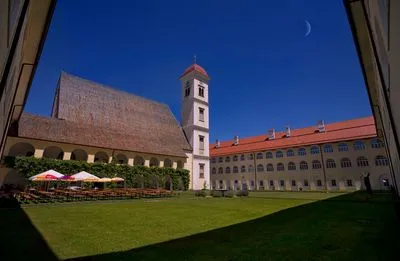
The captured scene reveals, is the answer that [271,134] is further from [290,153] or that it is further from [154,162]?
[154,162]

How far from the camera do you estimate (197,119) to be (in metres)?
43.6

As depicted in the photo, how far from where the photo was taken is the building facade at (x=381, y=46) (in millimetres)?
3934

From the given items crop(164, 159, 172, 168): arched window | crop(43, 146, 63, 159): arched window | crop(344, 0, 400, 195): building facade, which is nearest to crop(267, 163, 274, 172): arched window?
crop(164, 159, 172, 168): arched window

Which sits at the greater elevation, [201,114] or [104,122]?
[201,114]

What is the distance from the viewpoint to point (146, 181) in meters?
32.6

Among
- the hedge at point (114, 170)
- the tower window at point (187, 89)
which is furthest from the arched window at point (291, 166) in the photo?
the tower window at point (187, 89)

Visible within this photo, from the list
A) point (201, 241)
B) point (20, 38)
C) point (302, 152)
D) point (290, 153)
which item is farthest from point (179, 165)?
point (20, 38)

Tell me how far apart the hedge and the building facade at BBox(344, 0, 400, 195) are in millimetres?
Answer: 27150

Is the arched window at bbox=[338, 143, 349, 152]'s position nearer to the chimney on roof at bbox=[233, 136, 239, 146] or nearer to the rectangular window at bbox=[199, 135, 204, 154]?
the chimney on roof at bbox=[233, 136, 239, 146]

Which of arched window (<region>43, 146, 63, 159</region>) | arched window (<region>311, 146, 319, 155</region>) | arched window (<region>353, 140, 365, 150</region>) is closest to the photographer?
arched window (<region>43, 146, 63, 159</region>)

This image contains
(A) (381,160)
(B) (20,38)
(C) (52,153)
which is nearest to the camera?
(B) (20,38)

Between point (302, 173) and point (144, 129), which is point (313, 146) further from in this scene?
point (144, 129)

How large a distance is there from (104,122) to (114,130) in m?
1.88

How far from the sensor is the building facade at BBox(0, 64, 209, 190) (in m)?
25.3
